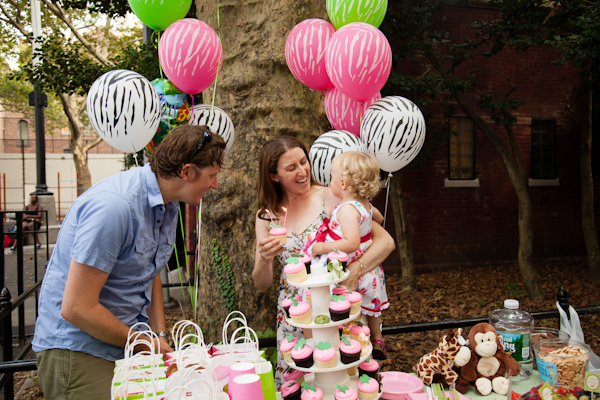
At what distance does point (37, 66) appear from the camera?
650cm

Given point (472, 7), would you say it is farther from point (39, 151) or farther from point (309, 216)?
point (39, 151)

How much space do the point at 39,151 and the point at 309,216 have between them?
10852 millimetres

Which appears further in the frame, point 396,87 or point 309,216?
point 396,87


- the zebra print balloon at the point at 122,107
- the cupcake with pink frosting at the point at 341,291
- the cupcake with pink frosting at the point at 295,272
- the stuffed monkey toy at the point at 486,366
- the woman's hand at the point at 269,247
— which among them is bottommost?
the stuffed monkey toy at the point at 486,366

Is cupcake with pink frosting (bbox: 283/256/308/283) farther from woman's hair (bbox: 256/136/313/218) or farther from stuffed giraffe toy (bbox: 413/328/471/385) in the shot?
stuffed giraffe toy (bbox: 413/328/471/385)

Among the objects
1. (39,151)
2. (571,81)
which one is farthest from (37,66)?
(571,81)

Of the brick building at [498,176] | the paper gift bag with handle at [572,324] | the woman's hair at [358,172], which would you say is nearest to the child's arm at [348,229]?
the woman's hair at [358,172]

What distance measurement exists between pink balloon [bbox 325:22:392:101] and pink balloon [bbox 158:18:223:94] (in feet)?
2.32

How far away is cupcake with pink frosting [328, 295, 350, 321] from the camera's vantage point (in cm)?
167

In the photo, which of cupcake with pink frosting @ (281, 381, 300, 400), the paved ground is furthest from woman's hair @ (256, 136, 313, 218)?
the paved ground

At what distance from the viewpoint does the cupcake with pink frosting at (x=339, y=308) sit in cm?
167

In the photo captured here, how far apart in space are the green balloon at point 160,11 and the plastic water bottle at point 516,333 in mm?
2576

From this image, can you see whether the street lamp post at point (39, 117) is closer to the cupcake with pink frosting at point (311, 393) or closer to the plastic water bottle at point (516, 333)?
the cupcake with pink frosting at point (311, 393)

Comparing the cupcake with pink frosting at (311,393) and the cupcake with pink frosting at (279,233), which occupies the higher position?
the cupcake with pink frosting at (279,233)
